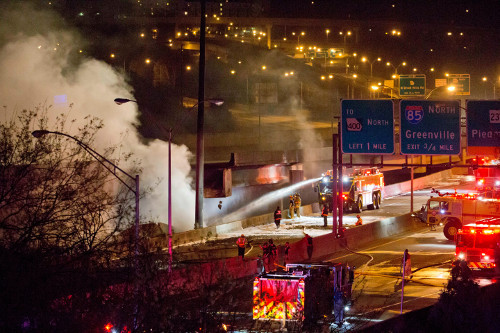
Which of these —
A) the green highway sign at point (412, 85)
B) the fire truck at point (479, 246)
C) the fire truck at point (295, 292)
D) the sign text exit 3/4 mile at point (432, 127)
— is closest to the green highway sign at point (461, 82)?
the green highway sign at point (412, 85)

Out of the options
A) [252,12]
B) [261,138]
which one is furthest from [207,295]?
[252,12]

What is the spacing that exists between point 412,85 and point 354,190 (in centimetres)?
1329

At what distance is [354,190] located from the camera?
4134 centimetres

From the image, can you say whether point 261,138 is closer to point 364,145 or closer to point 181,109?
point 181,109

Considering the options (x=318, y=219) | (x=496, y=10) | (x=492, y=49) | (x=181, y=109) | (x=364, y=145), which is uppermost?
(x=496, y=10)

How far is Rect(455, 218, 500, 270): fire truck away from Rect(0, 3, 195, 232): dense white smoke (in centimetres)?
1608

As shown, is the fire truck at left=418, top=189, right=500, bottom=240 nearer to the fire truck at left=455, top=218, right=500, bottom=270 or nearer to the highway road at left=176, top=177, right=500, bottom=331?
the highway road at left=176, top=177, right=500, bottom=331

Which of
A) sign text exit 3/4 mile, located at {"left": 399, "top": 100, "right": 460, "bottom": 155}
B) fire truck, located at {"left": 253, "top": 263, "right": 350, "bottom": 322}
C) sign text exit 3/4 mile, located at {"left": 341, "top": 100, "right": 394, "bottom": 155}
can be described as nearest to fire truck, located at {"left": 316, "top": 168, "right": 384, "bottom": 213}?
sign text exit 3/4 mile, located at {"left": 341, "top": 100, "right": 394, "bottom": 155}

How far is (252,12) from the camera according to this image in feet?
350

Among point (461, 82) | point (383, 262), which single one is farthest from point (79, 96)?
point (461, 82)

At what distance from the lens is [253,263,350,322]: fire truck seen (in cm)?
1550

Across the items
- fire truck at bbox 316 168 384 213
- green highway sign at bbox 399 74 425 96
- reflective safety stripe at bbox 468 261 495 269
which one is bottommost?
reflective safety stripe at bbox 468 261 495 269

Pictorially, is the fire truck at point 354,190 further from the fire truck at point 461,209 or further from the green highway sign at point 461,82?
the green highway sign at point 461,82

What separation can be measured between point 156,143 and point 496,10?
310 feet
